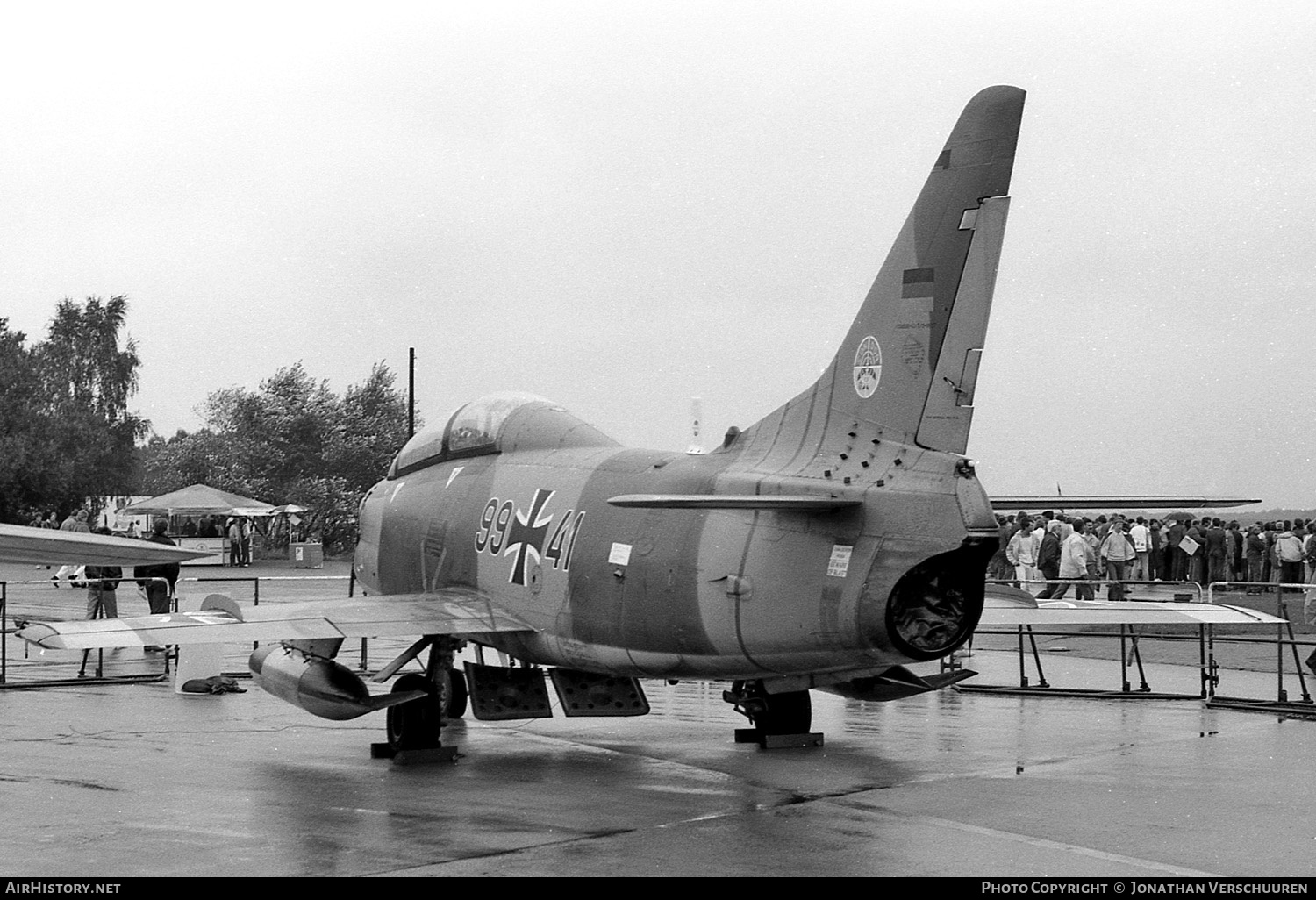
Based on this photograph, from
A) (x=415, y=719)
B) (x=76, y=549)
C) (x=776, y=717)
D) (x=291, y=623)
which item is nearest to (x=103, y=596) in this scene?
→ (x=415, y=719)

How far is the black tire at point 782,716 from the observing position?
40.7 ft

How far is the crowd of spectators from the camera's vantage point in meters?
25.0

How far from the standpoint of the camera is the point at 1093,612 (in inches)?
495

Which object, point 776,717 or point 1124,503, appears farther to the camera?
point 776,717

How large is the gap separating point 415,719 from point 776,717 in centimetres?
307

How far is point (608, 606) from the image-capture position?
10633mm

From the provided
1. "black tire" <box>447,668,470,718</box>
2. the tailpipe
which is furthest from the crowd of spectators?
the tailpipe

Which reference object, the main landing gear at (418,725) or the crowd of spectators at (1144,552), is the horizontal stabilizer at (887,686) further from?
the crowd of spectators at (1144,552)

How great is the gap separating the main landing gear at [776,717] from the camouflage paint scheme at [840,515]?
6.43 feet

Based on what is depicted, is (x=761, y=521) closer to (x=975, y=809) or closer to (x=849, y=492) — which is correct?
(x=849, y=492)

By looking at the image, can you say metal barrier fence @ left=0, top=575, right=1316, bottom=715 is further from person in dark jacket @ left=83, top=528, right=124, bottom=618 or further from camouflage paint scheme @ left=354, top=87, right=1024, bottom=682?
camouflage paint scheme @ left=354, top=87, right=1024, bottom=682

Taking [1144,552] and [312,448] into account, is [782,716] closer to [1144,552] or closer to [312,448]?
[1144,552]

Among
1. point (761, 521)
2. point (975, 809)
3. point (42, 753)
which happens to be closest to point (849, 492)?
point (761, 521)

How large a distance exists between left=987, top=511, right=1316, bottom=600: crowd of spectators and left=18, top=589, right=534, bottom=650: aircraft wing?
996 cm
